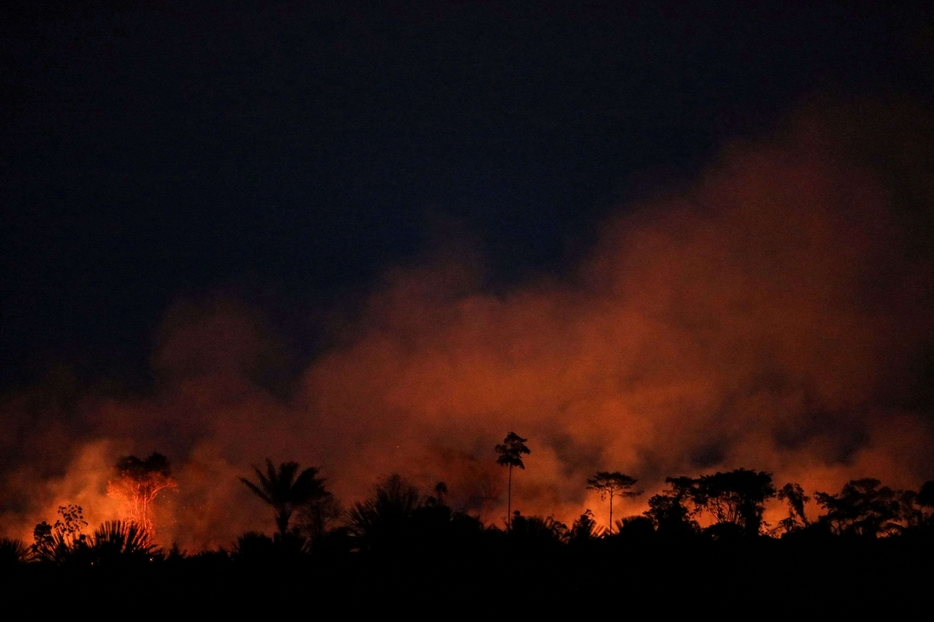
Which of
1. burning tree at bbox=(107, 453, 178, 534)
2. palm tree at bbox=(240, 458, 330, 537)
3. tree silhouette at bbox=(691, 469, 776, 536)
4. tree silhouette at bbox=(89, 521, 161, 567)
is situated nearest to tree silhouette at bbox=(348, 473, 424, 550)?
tree silhouette at bbox=(89, 521, 161, 567)

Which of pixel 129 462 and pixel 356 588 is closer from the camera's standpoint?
pixel 356 588

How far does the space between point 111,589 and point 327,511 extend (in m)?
47.8

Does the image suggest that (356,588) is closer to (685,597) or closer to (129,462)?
(685,597)

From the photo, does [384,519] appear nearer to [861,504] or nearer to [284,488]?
[284,488]

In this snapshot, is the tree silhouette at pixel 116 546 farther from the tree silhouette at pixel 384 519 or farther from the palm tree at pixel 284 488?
the palm tree at pixel 284 488

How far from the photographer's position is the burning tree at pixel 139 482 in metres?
62.5

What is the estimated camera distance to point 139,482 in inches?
2472

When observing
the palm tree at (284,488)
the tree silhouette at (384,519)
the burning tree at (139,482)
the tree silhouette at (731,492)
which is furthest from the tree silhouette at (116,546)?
the burning tree at (139,482)

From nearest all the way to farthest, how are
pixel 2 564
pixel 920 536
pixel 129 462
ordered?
pixel 2 564
pixel 920 536
pixel 129 462

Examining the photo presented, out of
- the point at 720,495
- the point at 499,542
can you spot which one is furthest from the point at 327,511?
the point at 499,542

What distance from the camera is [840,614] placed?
13.1 m

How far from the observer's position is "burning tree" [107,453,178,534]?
62.5m

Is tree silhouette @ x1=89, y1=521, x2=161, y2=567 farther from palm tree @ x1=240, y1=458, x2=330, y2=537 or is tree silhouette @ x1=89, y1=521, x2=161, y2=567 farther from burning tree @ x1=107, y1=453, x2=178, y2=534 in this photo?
burning tree @ x1=107, y1=453, x2=178, y2=534

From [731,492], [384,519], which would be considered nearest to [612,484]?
[731,492]
